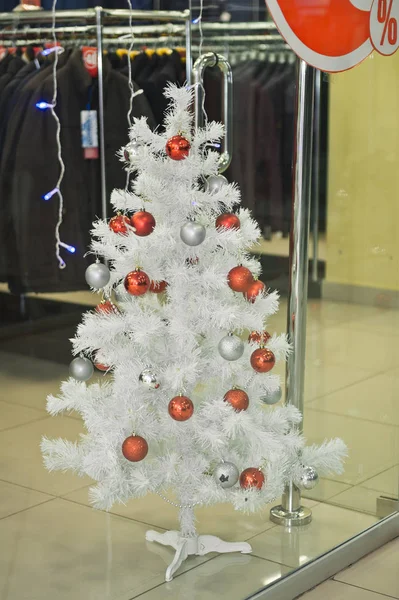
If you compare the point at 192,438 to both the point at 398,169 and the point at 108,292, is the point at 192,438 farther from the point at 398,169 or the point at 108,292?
the point at 398,169

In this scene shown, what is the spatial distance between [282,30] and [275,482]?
1060 mm

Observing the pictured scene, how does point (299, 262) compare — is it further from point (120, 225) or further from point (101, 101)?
point (101, 101)

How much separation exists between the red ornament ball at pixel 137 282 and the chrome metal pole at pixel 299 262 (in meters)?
0.50

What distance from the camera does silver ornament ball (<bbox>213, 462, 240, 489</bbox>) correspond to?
2.24 meters

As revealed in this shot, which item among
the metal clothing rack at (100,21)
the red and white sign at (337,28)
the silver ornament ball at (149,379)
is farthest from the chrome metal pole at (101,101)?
the silver ornament ball at (149,379)

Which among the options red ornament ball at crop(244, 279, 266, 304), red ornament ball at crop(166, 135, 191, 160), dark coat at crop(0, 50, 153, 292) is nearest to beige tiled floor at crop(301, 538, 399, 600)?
red ornament ball at crop(244, 279, 266, 304)

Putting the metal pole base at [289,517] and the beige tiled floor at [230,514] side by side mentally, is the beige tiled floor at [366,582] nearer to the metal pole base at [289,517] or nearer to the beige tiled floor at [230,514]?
the beige tiled floor at [230,514]

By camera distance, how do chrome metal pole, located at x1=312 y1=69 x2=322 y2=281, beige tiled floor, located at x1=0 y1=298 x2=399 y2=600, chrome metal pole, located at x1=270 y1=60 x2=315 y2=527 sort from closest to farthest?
beige tiled floor, located at x1=0 y1=298 x2=399 y2=600 < chrome metal pole, located at x1=270 y1=60 x2=315 y2=527 < chrome metal pole, located at x1=312 y1=69 x2=322 y2=281

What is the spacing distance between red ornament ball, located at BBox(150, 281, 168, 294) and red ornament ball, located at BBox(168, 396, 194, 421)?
0.88 ft

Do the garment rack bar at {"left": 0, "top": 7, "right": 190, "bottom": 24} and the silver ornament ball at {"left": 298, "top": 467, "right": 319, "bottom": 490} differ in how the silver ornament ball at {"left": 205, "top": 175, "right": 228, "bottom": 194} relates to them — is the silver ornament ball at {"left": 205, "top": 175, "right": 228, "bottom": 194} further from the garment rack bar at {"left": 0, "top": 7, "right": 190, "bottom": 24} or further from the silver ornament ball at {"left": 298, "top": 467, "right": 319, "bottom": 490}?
the garment rack bar at {"left": 0, "top": 7, "right": 190, "bottom": 24}

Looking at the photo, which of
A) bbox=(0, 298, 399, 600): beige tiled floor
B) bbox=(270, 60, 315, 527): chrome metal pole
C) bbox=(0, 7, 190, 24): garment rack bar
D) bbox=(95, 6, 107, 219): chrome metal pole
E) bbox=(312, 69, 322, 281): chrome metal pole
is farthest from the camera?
bbox=(95, 6, 107, 219): chrome metal pole

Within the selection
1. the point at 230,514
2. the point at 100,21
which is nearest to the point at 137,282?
the point at 230,514

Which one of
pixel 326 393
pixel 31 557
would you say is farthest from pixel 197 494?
pixel 326 393

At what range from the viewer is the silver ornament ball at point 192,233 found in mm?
2180
